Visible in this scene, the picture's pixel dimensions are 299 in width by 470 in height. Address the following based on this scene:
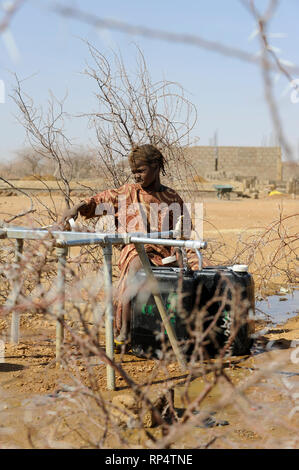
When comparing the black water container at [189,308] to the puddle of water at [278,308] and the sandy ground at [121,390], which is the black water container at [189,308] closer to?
the sandy ground at [121,390]

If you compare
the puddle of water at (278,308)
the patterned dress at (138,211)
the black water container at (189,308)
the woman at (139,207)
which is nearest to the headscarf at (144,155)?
the woman at (139,207)

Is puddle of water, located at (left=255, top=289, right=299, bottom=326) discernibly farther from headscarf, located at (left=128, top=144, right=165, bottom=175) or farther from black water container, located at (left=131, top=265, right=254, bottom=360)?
headscarf, located at (left=128, top=144, right=165, bottom=175)

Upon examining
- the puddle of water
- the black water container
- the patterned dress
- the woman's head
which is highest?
the woman's head

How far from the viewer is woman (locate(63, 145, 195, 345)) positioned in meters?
4.48

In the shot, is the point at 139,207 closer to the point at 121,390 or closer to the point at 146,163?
the point at 146,163

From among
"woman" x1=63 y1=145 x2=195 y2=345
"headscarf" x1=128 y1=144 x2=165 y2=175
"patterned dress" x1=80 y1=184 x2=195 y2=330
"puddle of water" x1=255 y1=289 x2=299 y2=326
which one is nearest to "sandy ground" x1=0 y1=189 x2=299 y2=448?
"puddle of water" x1=255 y1=289 x2=299 y2=326

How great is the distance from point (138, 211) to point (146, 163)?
0.39 m

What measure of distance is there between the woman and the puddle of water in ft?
5.02

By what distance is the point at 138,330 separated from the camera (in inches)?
166

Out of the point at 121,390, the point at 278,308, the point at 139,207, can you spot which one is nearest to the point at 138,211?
the point at 139,207
